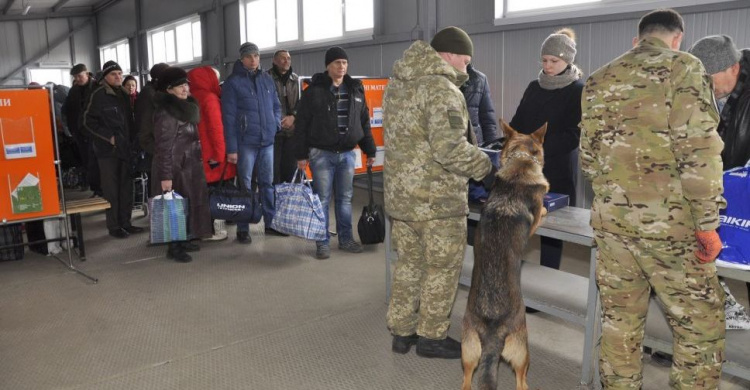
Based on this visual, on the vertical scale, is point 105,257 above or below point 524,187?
below

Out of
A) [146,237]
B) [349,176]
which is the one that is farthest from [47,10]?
[349,176]

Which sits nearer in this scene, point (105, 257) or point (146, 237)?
point (105, 257)

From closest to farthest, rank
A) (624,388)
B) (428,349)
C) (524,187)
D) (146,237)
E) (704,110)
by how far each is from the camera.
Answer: (704,110)
(624,388)
(524,187)
(428,349)
(146,237)

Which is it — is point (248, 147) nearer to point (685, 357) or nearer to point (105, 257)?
point (105, 257)

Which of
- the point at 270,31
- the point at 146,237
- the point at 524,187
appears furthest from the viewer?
the point at 270,31

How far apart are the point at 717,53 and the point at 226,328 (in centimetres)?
280

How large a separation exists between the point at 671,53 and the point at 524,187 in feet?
2.51

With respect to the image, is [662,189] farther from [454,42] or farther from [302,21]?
[302,21]

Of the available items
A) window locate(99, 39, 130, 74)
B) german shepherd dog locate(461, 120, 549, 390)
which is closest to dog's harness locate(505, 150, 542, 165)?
german shepherd dog locate(461, 120, 549, 390)

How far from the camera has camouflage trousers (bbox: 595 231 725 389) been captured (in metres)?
1.88

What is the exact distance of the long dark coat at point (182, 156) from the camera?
4156mm

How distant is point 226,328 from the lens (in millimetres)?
3262

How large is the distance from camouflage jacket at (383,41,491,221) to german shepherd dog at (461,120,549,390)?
0.20m

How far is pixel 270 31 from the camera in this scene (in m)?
10.1
